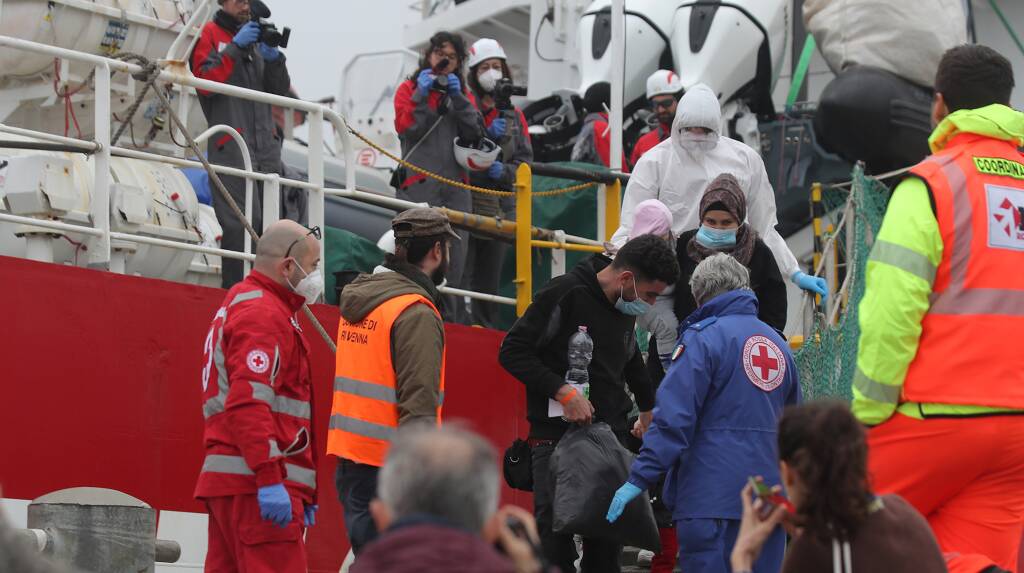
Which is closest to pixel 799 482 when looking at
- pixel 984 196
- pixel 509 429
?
pixel 984 196

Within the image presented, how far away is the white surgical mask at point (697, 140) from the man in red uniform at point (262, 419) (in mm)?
2540

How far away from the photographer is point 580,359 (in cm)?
631

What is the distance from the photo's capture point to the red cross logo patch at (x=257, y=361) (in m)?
5.17

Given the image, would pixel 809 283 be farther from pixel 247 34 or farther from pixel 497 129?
pixel 247 34

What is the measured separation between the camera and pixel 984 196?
4.79m

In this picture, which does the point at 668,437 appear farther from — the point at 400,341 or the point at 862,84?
the point at 862,84

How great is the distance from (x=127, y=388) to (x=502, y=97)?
137 inches

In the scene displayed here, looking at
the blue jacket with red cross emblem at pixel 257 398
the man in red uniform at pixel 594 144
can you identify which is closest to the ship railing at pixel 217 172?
the blue jacket with red cross emblem at pixel 257 398

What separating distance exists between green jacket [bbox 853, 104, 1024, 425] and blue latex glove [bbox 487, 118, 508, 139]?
4779 mm

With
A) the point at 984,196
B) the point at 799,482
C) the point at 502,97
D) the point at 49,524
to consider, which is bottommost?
the point at 49,524

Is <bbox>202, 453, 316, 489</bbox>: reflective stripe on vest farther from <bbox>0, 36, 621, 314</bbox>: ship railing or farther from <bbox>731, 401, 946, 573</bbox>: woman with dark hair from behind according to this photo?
<bbox>731, 401, 946, 573</bbox>: woman with dark hair from behind

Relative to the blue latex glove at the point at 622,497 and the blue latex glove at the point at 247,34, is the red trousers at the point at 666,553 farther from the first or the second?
the blue latex glove at the point at 247,34

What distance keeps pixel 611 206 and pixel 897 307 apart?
481 centimetres

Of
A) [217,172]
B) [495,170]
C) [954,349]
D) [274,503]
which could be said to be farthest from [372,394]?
[495,170]
